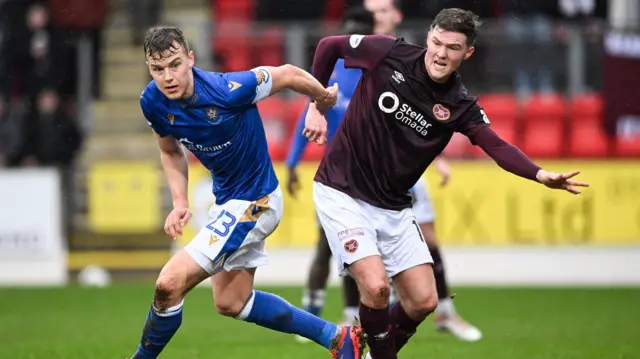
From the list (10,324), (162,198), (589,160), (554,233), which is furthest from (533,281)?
(10,324)

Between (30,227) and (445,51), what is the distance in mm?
8724

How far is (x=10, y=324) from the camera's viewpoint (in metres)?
10.2

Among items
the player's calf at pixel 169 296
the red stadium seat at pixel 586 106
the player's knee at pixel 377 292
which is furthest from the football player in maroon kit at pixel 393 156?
the red stadium seat at pixel 586 106

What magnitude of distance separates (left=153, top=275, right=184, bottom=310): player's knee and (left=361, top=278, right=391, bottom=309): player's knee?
39.6 inches

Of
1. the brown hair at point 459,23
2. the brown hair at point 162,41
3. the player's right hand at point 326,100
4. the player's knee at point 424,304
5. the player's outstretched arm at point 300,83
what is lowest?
the player's knee at point 424,304

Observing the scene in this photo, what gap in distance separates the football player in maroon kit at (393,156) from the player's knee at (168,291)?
2.89ft

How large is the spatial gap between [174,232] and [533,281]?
317 inches

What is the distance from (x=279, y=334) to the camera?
369 inches

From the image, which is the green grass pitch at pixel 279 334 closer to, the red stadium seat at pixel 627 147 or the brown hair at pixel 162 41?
the red stadium seat at pixel 627 147

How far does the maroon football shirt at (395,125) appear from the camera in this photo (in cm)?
639

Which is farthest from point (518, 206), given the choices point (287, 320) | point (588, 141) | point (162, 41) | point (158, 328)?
point (162, 41)

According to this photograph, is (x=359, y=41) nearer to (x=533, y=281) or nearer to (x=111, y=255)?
(x=533, y=281)

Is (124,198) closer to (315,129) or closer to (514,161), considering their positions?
(315,129)

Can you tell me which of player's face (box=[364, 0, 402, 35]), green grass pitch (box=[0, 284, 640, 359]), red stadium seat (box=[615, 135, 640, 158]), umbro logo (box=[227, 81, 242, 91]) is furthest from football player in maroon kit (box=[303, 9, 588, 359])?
red stadium seat (box=[615, 135, 640, 158])
